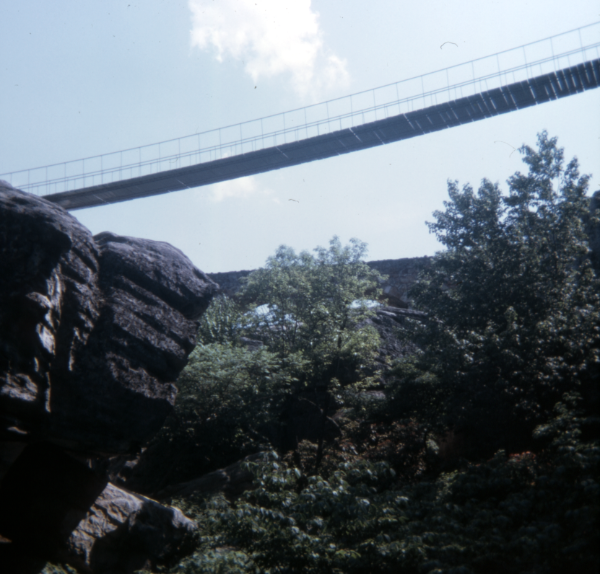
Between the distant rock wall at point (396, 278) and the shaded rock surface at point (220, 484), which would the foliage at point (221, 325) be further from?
the distant rock wall at point (396, 278)

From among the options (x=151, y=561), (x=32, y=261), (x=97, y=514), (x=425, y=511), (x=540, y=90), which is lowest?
(x=151, y=561)

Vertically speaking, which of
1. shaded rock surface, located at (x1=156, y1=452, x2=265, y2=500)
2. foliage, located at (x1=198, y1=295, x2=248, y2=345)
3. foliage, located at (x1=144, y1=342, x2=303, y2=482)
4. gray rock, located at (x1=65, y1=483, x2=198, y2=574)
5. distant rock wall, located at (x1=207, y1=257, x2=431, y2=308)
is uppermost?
distant rock wall, located at (x1=207, y1=257, x2=431, y2=308)

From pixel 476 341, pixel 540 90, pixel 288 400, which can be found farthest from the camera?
pixel 540 90

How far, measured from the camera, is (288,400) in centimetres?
1154

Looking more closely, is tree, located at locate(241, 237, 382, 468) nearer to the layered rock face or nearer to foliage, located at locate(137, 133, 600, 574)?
foliage, located at locate(137, 133, 600, 574)

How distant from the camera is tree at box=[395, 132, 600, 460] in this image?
23.6 feet

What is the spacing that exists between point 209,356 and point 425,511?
16.9 feet

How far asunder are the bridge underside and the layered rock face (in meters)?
10.2

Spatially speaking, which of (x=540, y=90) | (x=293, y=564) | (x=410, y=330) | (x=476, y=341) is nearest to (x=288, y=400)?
(x=410, y=330)

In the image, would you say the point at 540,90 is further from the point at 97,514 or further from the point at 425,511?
the point at 97,514

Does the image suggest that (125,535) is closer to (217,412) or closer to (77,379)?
(77,379)

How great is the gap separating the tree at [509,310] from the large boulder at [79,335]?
4648mm

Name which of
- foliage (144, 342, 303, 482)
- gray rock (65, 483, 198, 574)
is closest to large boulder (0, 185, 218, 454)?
gray rock (65, 483, 198, 574)

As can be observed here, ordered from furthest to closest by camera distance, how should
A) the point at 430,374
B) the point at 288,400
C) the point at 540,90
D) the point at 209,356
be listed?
the point at 540,90, the point at 288,400, the point at 209,356, the point at 430,374
